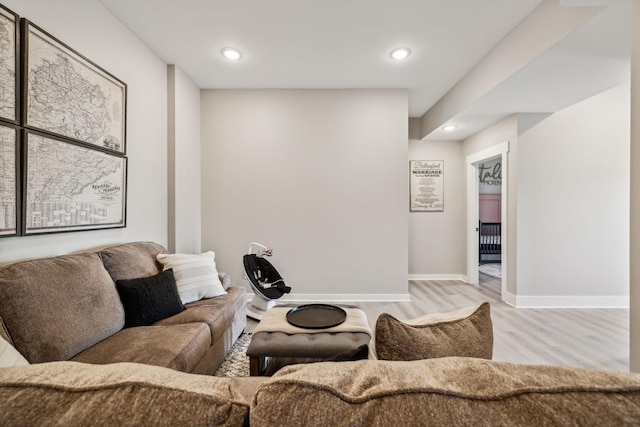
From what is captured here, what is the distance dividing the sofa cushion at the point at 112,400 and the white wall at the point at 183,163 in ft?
9.10

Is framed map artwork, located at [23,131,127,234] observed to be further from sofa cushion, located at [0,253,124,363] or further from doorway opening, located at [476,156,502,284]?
doorway opening, located at [476,156,502,284]

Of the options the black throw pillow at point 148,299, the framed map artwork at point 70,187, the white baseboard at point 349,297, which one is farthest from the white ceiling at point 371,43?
the white baseboard at point 349,297

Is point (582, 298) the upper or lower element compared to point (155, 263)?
lower

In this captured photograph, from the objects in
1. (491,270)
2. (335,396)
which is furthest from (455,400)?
(491,270)

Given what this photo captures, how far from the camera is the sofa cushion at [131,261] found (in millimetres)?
1910

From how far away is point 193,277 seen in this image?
2.29 meters

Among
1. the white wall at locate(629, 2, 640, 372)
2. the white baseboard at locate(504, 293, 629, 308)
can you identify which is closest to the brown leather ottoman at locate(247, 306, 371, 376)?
the white wall at locate(629, 2, 640, 372)

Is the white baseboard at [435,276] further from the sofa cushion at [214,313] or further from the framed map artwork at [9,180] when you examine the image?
the framed map artwork at [9,180]

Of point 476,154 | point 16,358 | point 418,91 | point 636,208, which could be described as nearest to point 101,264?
point 16,358

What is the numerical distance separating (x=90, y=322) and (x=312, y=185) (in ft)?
8.55

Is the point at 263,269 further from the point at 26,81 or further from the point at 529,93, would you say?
the point at 529,93

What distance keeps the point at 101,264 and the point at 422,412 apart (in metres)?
2.09

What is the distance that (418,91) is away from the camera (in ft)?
12.1

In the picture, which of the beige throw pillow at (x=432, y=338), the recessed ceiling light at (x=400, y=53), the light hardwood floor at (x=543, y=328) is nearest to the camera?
the beige throw pillow at (x=432, y=338)
